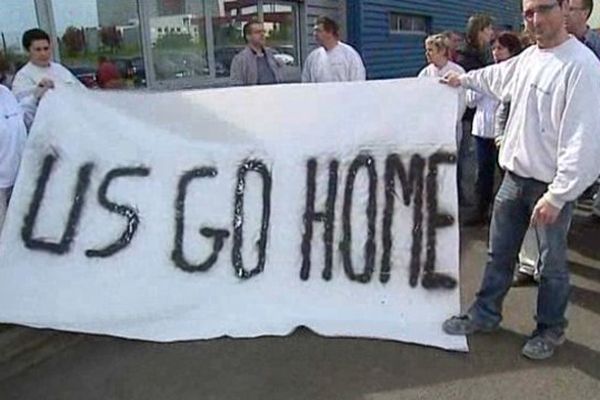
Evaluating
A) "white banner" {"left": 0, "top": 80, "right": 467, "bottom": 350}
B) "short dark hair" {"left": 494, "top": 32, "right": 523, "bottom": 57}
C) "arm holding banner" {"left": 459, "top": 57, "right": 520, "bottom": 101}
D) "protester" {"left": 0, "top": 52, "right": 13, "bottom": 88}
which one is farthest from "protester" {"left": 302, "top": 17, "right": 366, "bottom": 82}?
"protester" {"left": 0, "top": 52, "right": 13, "bottom": 88}

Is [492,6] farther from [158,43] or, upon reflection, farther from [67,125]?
[67,125]

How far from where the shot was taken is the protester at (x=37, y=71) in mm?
3676

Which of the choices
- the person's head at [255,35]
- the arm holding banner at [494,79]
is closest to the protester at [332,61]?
the person's head at [255,35]

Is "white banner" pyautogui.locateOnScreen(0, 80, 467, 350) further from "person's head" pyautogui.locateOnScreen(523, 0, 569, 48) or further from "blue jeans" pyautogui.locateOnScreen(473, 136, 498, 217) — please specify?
"blue jeans" pyautogui.locateOnScreen(473, 136, 498, 217)

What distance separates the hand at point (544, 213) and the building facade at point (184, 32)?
4.43 metres

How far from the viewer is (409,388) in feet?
8.77

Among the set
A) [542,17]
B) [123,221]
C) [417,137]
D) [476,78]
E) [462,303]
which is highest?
[542,17]

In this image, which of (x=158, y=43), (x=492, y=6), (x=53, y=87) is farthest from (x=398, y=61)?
(x=53, y=87)

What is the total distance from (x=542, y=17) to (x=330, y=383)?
1.93 metres

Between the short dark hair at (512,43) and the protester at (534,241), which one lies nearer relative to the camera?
the protester at (534,241)

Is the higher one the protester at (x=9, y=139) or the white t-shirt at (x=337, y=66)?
the white t-shirt at (x=337, y=66)

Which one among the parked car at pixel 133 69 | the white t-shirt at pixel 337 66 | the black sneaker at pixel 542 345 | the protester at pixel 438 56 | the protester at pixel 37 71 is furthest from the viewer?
the parked car at pixel 133 69

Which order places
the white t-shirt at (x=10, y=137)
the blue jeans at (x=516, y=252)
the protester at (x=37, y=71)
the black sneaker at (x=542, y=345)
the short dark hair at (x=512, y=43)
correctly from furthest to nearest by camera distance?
the short dark hair at (x=512, y=43) → the protester at (x=37, y=71) → the white t-shirt at (x=10, y=137) → the black sneaker at (x=542, y=345) → the blue jeans at (x=516, y=252)

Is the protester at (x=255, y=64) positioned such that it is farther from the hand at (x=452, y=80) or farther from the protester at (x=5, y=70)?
the hand at (x=452, y=80)
